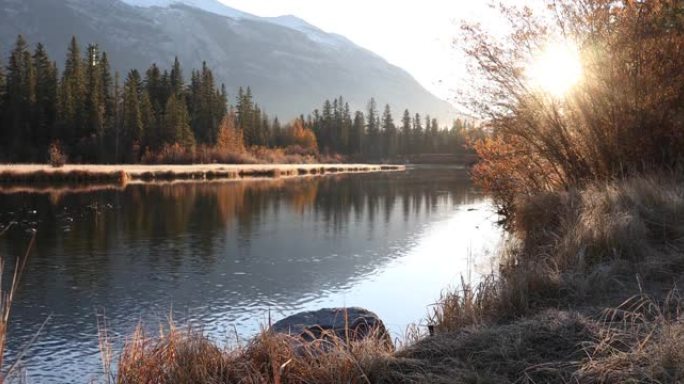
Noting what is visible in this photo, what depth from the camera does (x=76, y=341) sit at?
9.39 meters

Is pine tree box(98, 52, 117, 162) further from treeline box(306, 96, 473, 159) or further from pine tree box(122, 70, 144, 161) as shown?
treeline box(306, 96, 473, 159)

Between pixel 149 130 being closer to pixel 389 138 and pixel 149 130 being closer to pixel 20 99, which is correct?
pixel 20 99

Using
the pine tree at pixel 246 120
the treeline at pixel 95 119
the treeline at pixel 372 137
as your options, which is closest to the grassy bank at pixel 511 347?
the treeline at pixel 95 119

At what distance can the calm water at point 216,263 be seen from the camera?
410 inches

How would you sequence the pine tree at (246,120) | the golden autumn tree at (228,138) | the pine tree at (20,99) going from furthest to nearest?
the pine tree at (246,120) < the golden autumn tree at (228,138) < the pine tree at (20,99)

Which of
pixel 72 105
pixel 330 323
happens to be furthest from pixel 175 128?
pixel 330 323

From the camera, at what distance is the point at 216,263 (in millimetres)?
15656

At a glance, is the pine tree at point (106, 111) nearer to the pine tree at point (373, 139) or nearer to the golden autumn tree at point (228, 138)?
the golden autumn tree at point (228, 138)

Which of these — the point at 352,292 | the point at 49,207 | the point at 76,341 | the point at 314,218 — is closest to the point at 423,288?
the point at 352,292

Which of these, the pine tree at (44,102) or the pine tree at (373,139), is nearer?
the pine tree at (44,102)

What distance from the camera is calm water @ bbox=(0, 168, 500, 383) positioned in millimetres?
10422

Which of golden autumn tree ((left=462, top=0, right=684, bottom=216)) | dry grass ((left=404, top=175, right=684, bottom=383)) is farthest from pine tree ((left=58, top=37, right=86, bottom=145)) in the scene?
dry grass ((left=404, top=175, right=684, bottom=383))

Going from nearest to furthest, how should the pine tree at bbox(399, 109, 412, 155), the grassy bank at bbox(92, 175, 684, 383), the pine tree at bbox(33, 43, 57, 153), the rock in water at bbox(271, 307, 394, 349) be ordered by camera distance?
the grassy bank at bbox(92, 175, 684, 383) → the rock in water at bbox(271, 307, 394, 349) → the pine tree at bbox(33, 43, 57, 153) → the pine tree at bbox(399, 109, 412, 155)

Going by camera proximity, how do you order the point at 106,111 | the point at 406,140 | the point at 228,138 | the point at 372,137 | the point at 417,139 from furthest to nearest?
the point at 417,139
the point at 406,140
the point at 372,137
the point at 228,138
the point at 106,111
